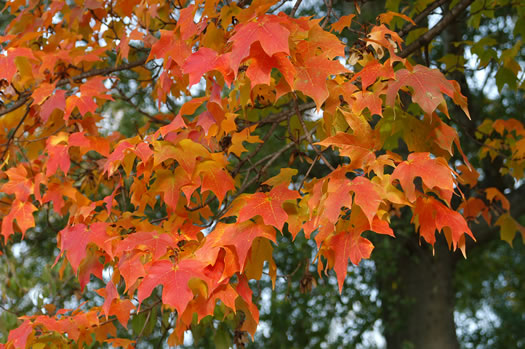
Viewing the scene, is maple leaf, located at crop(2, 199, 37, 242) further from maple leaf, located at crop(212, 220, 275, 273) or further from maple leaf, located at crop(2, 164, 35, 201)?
maple leaf, located at crop(212, 220, 275, 273)

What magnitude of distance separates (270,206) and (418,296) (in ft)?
11.8

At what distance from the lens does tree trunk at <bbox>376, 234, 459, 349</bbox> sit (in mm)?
4445

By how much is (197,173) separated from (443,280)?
3.54 metres

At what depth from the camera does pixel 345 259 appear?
1392 mm

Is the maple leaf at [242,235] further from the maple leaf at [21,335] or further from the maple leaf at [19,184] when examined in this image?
the maple leaf at [19,184]

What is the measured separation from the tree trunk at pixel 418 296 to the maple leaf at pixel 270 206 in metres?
3.22

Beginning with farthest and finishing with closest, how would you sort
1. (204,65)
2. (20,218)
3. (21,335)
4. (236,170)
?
(20,218)
(236,170)
(21,335)
(204,65)

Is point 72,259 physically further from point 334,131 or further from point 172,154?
point 334,131

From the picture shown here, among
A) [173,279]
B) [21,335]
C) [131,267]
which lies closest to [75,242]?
[131,267]

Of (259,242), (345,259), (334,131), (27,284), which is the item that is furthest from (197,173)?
(27,284)

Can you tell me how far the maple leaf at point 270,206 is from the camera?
4.66ft

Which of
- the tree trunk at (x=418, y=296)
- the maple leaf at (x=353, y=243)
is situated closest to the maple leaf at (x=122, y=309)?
the maple leaf at (x=353, y=243)

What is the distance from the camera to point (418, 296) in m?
4.64

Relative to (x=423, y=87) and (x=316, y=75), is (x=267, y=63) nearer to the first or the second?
(x=316, y=75)
